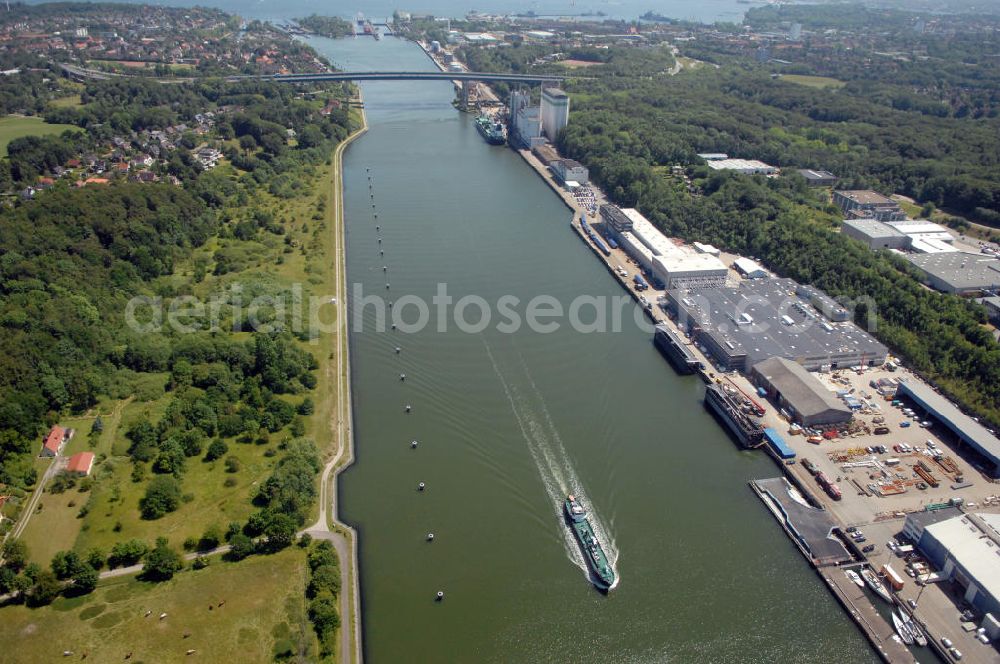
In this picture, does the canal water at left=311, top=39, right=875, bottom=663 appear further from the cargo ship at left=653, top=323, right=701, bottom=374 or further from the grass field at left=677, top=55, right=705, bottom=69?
the grass field at left=677, top=55, right=705, bottom=69

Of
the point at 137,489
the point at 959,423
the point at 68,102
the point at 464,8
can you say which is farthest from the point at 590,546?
the point at 464,8

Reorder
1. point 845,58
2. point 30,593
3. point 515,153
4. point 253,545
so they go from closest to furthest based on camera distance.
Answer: point 30,593 → point 253,545 → point 515,153 → point 845,58

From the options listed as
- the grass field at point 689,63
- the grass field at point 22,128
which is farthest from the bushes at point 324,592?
the grass field at point 689,63

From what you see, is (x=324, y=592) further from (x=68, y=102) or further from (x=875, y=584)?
(x=68, y=102)

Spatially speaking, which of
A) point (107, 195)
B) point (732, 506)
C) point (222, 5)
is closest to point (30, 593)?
point (732, 506)

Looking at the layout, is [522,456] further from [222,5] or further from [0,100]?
[222,5]

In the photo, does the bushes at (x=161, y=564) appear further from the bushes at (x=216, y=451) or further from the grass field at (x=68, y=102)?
the grass field at (x=68, y=102)
